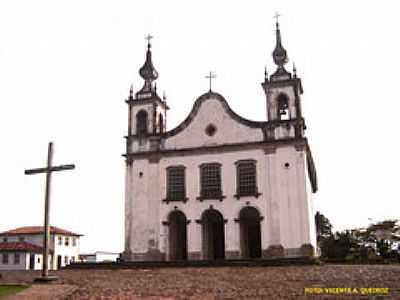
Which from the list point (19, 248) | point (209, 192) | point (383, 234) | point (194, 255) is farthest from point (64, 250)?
point (383, 234)

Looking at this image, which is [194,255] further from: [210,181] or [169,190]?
[210,181]

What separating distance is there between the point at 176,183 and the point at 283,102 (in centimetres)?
809

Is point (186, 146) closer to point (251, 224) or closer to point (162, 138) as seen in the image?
point (162, 138)

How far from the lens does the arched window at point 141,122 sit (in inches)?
1169

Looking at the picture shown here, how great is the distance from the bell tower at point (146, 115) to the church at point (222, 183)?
73mm

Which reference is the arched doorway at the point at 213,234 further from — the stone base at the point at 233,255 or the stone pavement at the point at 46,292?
the stone pavement at the point at 46,292

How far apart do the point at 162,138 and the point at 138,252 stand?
7038mm

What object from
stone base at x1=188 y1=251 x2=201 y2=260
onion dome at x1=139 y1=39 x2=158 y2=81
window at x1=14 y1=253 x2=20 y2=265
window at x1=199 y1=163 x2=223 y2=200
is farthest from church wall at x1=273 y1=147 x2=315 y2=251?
window at x1=14 y1=253 x2=20 y2=265

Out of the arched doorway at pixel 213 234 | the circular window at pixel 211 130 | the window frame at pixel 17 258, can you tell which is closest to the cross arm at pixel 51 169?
the arched doorway at pixel 213 234

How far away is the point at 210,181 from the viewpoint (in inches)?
1069

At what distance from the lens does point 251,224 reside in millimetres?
27516

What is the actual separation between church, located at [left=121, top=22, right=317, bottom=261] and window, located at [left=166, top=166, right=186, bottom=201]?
2.4 inches

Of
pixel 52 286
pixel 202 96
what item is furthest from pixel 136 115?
pixel 52 286

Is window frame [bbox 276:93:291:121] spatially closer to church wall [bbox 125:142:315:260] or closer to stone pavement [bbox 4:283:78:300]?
church wall [bbox 125:142:315:260]
